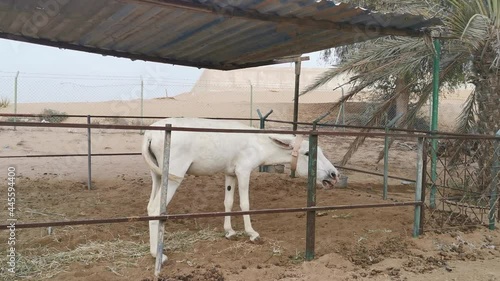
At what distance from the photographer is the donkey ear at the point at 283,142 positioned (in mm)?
5230

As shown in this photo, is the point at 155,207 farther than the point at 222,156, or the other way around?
the point at 222,156

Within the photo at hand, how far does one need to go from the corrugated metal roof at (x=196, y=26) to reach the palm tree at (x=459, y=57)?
1.25 m

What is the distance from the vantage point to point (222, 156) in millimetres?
4902

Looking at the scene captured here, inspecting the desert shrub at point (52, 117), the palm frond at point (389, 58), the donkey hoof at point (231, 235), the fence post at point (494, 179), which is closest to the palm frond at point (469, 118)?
the palm frond at point (389, 58)

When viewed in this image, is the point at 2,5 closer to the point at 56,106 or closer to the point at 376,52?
the point at 376,52

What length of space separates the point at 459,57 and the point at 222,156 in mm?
4868

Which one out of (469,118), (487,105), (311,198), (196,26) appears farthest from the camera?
(469,118)

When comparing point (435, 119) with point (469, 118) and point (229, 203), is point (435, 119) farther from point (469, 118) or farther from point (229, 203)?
point (229, 203)

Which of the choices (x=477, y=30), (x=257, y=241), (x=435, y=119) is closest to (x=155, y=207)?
(x=257, y=241)

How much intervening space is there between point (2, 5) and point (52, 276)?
3008 millimetres

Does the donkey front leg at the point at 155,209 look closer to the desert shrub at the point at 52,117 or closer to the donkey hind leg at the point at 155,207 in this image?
the donkey hind leg at the point at 155,207

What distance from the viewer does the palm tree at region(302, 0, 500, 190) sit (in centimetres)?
641

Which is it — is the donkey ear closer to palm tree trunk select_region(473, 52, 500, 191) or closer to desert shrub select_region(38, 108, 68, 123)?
desert shrub select_region(38, 108, 68, 123)

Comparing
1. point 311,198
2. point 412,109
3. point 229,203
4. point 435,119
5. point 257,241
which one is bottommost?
point 257,241
